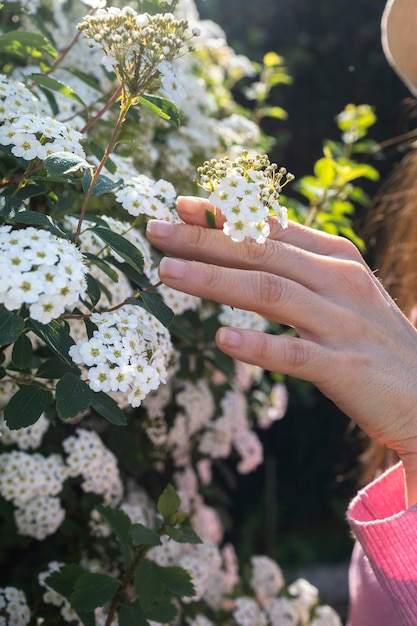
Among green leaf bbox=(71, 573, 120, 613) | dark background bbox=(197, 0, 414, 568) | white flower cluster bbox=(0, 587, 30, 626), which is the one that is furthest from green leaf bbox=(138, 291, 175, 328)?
dark background bbox=(197, 0, 414, 568)

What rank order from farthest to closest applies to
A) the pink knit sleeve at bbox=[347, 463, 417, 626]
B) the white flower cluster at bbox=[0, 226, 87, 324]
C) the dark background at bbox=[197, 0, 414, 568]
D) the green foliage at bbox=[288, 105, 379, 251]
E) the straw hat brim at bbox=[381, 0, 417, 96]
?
the dark background at bbox=[197, 0, 414, 568], the green foliage at bbox=[288, 105, 379, 251], the straw hat brim at bbox=[381, 0, 417, 96], the pink knit sleeve at bbox=[347, 463, 417, 626], the white flower cluster at bbox=[0, 226, 87, 324]

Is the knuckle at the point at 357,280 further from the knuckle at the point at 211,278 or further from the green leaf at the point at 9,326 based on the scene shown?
the green leaf at the point at 9,326

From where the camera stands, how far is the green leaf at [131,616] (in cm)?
126

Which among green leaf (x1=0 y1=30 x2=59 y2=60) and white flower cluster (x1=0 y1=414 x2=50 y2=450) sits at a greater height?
green leaf (x1=0 y1=30 x2=59 y2=60)

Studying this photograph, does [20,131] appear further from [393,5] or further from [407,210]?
[407,210]

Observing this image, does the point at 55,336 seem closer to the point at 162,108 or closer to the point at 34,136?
the point at 34,136

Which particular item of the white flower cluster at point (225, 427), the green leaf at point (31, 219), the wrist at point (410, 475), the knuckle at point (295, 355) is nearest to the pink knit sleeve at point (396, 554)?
the wrist at point (410, 475)

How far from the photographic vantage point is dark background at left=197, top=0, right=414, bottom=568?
14.5 ft

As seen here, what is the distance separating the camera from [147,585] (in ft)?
4.15

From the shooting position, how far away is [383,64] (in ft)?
14.7

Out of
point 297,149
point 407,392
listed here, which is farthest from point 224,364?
point 297,149

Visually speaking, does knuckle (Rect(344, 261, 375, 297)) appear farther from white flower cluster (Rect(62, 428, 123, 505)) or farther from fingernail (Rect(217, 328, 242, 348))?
white flower cluster (Rect(62, 428, 123, 505))

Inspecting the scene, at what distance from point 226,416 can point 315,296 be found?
1.35 metres

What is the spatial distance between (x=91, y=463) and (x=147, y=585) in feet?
1.55
